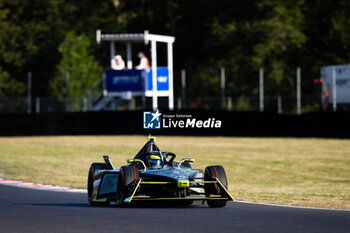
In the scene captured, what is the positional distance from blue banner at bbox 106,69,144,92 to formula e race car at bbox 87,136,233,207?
27.8 m

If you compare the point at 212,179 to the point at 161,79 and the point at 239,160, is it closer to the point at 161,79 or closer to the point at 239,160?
the point at 239,160

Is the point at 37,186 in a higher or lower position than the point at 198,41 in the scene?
lower

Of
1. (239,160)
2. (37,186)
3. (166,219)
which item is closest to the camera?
(166,219)

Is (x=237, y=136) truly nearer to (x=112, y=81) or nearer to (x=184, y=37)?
(x=112, y=81)

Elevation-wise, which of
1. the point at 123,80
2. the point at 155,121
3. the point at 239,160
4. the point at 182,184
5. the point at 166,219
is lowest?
the point at 239,160

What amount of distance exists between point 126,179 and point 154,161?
2.46 feet

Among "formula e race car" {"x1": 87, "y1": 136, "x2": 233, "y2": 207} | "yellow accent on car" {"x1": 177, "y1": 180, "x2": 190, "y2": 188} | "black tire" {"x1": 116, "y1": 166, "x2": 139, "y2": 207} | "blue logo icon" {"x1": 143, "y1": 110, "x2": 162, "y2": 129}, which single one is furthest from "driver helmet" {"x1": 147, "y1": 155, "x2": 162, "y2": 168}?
"blue logo icon" {"x1": 143, "y1": 110, "x2": 162, "y2": 129}

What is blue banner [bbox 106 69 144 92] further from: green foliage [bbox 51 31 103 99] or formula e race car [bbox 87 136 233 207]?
formula e race car [bbox 87 136 233 207]

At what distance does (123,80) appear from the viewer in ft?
127

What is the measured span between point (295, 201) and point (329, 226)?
12.5 ft

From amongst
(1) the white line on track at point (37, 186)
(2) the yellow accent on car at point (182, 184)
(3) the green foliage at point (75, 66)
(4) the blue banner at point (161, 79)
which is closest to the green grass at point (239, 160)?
(1) the white line on track at point (37, 186)

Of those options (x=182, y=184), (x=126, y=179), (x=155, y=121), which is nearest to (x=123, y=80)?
(x=155, y=121)

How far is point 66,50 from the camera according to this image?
5206 centimetres

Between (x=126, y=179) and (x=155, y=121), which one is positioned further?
(x=155, y=121)
